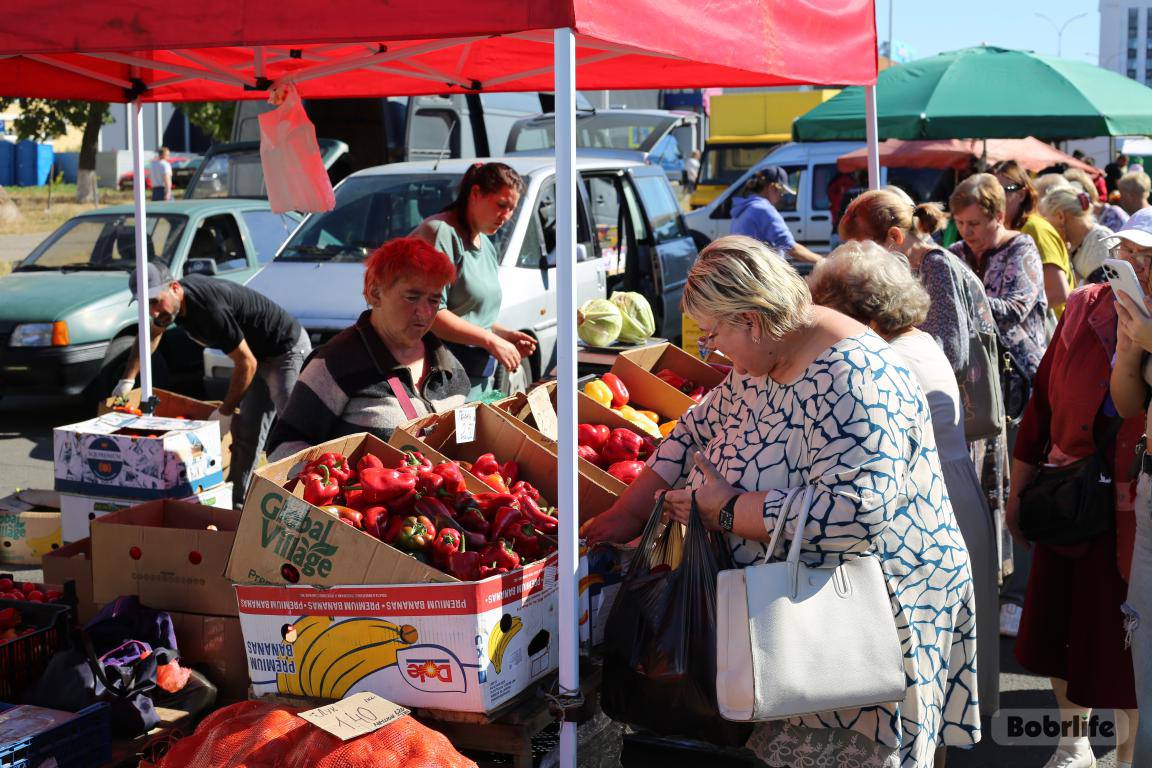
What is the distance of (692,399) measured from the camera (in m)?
4.91

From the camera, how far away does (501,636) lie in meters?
2.87

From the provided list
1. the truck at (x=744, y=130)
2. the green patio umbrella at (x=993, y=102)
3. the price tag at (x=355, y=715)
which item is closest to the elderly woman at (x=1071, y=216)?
the green patio umbrella at (x=993, y=102)

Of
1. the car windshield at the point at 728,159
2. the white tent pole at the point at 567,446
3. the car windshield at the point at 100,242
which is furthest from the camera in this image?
the car windshield at the point at 728,159

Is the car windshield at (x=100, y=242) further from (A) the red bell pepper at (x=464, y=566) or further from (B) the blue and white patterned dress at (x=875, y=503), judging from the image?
(B) the blue and white patterned dress at (x=875, y=503)

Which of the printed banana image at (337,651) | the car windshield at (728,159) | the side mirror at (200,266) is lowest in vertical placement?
the printed banana image at (337,651)

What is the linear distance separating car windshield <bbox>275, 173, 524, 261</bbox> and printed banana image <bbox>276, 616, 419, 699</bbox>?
18.3 feet

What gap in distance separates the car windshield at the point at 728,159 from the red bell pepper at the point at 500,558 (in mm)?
20546

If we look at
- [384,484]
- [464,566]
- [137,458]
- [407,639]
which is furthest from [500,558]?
[137,458]

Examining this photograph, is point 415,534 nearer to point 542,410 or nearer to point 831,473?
point 831,473

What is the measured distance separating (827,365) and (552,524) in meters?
1.01

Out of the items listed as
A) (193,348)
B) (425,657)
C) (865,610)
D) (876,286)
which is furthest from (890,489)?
(193,348)

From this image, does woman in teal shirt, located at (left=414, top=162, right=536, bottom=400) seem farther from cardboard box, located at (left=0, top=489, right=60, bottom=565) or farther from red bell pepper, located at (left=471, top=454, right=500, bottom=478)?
cardboard box, located at (left=0, top=489, right=60, bottom=565)

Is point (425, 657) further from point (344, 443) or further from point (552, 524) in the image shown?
point (344, 443)

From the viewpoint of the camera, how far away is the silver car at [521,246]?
7.82m
